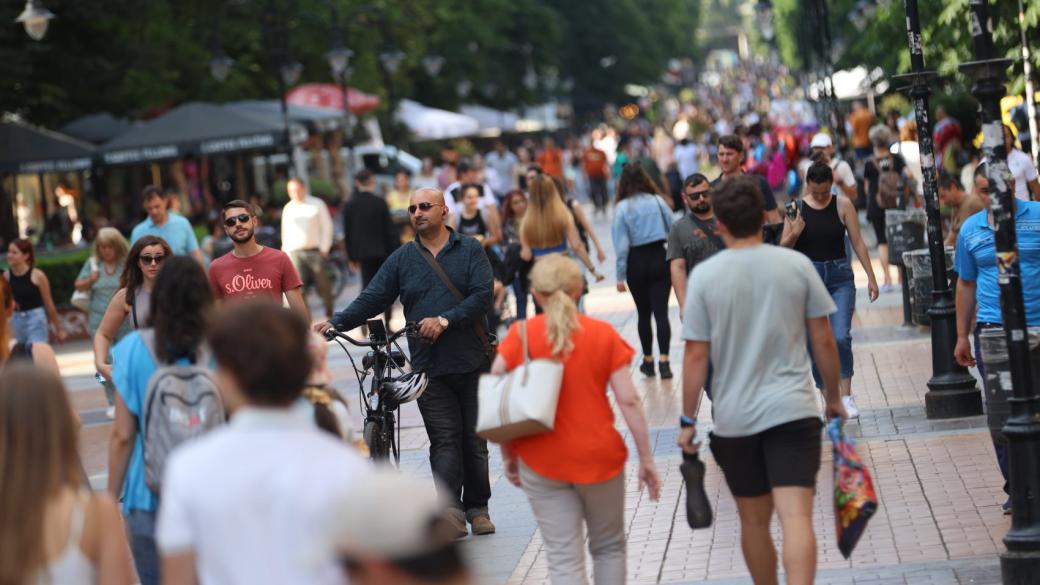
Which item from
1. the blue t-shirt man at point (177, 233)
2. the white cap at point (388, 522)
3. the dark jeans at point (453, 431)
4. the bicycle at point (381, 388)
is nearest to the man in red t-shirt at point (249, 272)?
the bicycle at point (381, 388)

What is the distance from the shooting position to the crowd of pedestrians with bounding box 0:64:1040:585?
384 cm

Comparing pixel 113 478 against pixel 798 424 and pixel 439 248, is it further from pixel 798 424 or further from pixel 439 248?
pixel 439 248

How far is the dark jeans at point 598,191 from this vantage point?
39.1 meters

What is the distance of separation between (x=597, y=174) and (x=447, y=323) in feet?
98.9

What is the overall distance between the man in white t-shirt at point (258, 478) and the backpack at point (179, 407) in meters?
1.41

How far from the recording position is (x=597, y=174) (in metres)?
38.9

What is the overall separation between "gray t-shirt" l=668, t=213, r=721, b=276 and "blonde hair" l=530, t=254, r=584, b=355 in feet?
14.2

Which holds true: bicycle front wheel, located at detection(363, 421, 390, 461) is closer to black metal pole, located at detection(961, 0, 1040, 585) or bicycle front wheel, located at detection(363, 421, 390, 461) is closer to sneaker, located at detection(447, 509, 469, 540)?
sneaker, located at detection(447, 509, 469, 540)

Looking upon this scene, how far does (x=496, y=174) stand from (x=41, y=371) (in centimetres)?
3266

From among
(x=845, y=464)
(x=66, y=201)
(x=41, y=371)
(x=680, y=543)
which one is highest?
(x=66, y=201)

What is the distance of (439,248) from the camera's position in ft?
30.2

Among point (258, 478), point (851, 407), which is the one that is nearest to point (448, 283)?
point (851, 407)

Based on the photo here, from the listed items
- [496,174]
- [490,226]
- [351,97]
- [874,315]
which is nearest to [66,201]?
[351,97]

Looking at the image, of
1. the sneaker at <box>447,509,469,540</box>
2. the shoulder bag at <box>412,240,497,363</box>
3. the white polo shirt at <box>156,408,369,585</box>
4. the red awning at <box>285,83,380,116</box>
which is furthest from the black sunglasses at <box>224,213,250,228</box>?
the red awning at <box>285,83,380,116</box>
